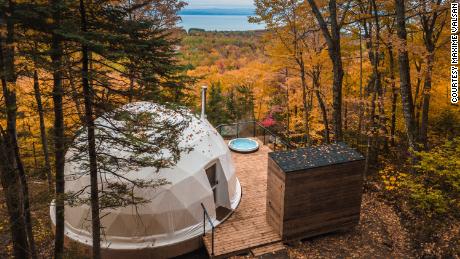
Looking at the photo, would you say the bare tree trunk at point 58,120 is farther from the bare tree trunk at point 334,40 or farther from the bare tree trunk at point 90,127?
the bare tree trunk at point 334,40

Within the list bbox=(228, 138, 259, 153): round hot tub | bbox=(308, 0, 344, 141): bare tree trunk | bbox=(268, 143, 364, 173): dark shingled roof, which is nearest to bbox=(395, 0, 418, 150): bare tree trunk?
bbox=(308, 0, 344, 141): bare tree trunk

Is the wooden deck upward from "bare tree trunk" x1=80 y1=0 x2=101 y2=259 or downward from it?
Answer: downward

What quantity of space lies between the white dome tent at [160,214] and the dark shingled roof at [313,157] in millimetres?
2570

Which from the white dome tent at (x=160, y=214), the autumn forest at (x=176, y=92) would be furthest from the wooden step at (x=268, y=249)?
the white dome tent at (x=160, y=214)

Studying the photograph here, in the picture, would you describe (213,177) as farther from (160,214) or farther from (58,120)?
(58,120)

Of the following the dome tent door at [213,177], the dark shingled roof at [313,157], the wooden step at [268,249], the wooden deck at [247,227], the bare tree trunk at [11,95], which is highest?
the bare tree trunk at [11,95]

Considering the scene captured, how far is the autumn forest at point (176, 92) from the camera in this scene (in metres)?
5.86

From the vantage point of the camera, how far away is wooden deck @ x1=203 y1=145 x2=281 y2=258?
8930 mm

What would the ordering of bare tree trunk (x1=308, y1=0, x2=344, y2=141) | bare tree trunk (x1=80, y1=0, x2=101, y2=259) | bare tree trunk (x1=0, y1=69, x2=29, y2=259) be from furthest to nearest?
bare tree trunk (x1=308, y1=0, x2=344, y2=141), bare tree trunk (x1=0, y1=69, x2=29, y2=259), bare tree trunk (x1=80, y1=0, x2=101, y2=259)

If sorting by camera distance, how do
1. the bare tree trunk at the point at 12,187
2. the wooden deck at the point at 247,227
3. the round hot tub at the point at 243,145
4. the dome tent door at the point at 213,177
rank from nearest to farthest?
the bare tree trunk at the point at 12,187 → the wooden deck at the point at 247,227 → the dome tent door at the point at 213,177 → the round hot tub at the point at 243,145

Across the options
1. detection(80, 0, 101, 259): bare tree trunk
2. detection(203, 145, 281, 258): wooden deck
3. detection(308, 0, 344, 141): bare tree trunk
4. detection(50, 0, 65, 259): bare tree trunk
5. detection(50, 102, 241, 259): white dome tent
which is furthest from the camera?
detection(308, 0, 344, 141): bare tree trunk

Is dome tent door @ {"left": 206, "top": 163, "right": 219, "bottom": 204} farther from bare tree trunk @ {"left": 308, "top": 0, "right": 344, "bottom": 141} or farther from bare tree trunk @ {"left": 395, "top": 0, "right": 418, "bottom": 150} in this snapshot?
bare tree trunk @ {"left": 395, "top": 0, "right": 418, "bottom": 150}

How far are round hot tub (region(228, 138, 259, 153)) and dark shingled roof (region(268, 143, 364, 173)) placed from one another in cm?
584

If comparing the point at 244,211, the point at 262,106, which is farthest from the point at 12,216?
the point at 262,106
